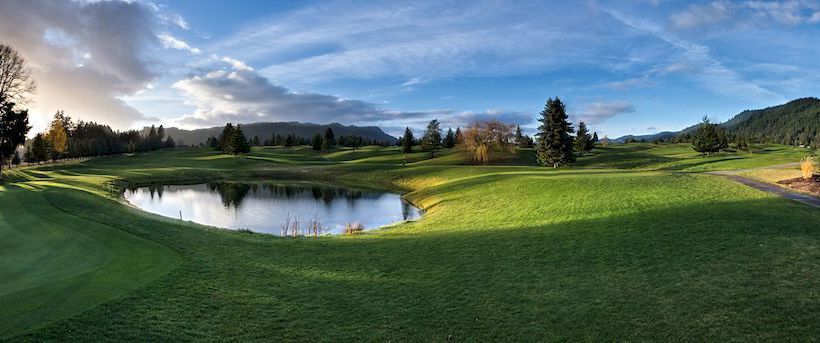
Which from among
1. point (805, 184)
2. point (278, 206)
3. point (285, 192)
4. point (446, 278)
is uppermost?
point (805, 184)

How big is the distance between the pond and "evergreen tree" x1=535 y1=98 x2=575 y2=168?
2256 centimetres

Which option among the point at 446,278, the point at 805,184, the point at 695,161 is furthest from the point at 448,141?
the point at 446,278

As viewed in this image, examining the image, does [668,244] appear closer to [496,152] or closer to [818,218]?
[818,218]

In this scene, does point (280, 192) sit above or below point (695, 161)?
below

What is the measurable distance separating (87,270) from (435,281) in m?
9.62

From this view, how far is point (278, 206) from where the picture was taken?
1684 inches

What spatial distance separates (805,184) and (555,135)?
3417 cm

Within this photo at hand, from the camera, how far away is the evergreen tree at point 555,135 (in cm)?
5766

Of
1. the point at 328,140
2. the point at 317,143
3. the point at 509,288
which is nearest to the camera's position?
the point at 509,288

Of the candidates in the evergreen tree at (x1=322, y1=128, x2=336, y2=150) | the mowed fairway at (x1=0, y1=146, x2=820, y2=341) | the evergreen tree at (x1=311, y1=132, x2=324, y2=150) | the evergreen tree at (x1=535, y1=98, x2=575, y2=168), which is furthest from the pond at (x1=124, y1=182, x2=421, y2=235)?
the evergreen tree at (x1=311, y1=132, x2=324, y2=150)

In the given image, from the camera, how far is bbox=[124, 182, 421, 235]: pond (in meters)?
33.2

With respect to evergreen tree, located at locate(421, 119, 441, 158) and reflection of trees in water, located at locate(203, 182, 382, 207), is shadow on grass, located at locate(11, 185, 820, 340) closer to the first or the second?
reflection of trees in water, located at locate(203, 182, 382, 207)

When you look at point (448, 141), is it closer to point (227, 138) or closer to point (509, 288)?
point (227, 138)

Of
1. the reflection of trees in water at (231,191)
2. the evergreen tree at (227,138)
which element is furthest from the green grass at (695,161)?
the evergreen tree at (227,138)
